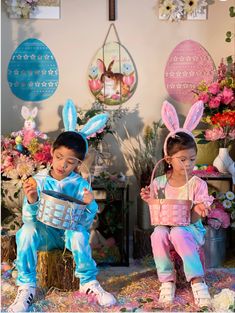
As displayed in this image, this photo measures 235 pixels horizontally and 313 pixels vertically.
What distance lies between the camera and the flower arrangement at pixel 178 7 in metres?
3.74

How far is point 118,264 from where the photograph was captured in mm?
3277

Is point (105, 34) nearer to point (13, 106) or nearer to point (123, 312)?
point (13, 106)

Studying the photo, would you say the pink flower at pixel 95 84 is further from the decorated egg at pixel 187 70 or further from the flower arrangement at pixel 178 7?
the flower arrangement at pixel 178 7

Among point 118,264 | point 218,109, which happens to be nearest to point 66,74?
point 218,109

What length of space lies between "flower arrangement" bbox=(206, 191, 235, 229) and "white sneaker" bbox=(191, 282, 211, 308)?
2.27 ft

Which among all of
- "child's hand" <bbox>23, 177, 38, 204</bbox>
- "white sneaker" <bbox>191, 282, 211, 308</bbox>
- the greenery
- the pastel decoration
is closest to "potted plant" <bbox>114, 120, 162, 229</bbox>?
the greenery

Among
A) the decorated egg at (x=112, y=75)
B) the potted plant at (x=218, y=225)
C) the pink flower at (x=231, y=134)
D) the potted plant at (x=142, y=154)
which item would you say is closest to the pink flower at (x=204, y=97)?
the pink flower at (x=231, y=134)

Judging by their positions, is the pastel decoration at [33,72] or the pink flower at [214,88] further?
the pastel decoration at [33,72]

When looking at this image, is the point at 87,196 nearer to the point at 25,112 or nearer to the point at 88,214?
the point at 88,214

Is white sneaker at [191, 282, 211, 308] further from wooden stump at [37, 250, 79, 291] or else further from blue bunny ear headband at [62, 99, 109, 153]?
blue bunny ear headband at [62, 99, 109, 153]

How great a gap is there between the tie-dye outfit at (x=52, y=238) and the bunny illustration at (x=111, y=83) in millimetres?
1170

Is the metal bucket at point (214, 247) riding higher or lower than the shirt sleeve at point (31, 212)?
lower

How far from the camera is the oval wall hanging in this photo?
3.81m

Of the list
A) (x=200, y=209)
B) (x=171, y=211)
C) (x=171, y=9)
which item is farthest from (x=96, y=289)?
(x=171, y=9)
